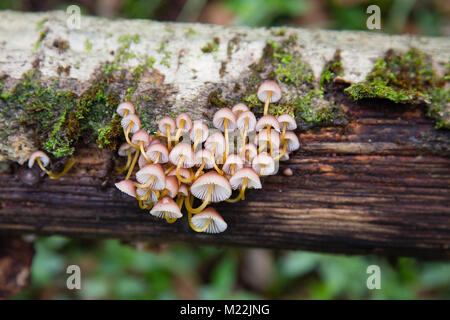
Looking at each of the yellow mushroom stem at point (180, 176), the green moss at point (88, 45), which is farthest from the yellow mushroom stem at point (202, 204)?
the green moss at point (88, 45)

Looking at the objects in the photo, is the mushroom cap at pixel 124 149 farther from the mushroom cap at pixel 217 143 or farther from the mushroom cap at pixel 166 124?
the mushroom cap at pixel 217 143

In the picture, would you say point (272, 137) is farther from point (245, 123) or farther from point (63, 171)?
point (63, 171)

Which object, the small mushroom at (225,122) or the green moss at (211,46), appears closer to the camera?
the small mushroom at (225,122)

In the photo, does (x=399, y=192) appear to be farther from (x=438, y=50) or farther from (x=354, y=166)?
(x=438, y=50)
